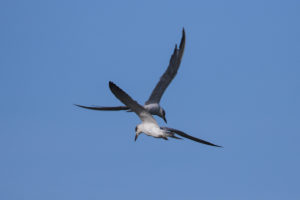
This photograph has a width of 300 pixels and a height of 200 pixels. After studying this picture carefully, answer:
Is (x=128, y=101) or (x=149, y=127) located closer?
(x=128, y=101)

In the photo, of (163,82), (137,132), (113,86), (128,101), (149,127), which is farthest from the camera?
(163,82)

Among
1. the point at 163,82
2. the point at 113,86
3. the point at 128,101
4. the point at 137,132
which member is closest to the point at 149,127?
the point at 137,132

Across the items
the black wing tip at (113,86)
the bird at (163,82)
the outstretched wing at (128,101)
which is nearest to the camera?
the black wing tip at (113,86)

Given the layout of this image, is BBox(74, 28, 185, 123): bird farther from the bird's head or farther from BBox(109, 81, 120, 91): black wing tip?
BBox(109, 81, 120, 91): black wing tip

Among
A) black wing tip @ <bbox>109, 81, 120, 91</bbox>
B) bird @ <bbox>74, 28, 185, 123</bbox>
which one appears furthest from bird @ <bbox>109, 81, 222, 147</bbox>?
bird @ <bbox>74, 28, 185, 123</bbox>

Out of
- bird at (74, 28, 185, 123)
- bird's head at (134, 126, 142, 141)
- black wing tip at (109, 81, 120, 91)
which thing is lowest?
black wing tip at (109, 81, 120, 91)

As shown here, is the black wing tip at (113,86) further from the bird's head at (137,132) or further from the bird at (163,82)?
the bird at (163,82)

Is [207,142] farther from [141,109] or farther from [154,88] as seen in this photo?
[154,88]

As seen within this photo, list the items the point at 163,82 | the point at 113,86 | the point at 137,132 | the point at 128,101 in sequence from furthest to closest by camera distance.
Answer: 1. the point at 163,82
2. the point at 137,132
3. the point at 128,101
4. the point at 113,86

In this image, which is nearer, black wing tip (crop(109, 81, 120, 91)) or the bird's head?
black wing tip (crop(109, 81, 120, 91))

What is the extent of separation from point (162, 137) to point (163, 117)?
8.20 metres

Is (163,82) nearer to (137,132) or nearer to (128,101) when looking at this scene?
(137,132)

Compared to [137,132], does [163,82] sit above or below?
above

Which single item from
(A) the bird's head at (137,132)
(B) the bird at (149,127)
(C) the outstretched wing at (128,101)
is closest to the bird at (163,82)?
(A) the bird's head at (137,132)
